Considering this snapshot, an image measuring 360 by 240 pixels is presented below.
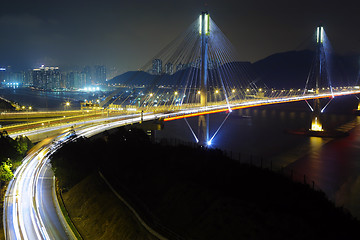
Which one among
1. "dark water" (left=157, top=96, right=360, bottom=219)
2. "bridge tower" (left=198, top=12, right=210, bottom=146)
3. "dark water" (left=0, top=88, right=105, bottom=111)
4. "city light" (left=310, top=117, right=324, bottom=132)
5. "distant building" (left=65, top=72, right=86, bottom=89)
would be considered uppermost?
"distant building" (left=65, top=72, right=86, bottom=89)

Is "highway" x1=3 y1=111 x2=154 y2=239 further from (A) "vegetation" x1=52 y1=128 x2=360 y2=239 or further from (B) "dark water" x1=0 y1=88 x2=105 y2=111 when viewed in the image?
(B) "dark water" x1=0 y1=88 x2=105 y2=111

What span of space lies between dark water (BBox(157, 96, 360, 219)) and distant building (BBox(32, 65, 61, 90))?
197 feet

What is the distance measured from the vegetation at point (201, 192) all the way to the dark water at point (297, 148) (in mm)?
2308

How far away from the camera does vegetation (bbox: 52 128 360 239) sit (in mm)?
4309

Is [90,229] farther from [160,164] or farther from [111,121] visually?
[111,121]

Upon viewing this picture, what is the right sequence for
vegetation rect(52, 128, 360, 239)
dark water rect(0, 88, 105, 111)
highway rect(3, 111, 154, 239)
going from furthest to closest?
dark water rect(0, 88, 105, 111), highway rect(3, 111, 154, 239), vegetation rect(52, 128, 360, 239)

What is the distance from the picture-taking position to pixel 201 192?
5.59m

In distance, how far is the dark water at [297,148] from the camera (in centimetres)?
971

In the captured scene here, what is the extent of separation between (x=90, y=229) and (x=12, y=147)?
164 inches

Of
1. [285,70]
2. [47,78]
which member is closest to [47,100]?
[285,70]

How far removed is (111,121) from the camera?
42.3 feet

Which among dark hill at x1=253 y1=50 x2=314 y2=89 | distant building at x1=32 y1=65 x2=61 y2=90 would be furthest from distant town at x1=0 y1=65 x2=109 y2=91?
dark hill at x1=253 y1=50 x2=314 y2=89

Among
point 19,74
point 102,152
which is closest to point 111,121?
point 102,152

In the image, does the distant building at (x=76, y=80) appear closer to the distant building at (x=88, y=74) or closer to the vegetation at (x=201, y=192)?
the distant building at (x=88, y=74)
